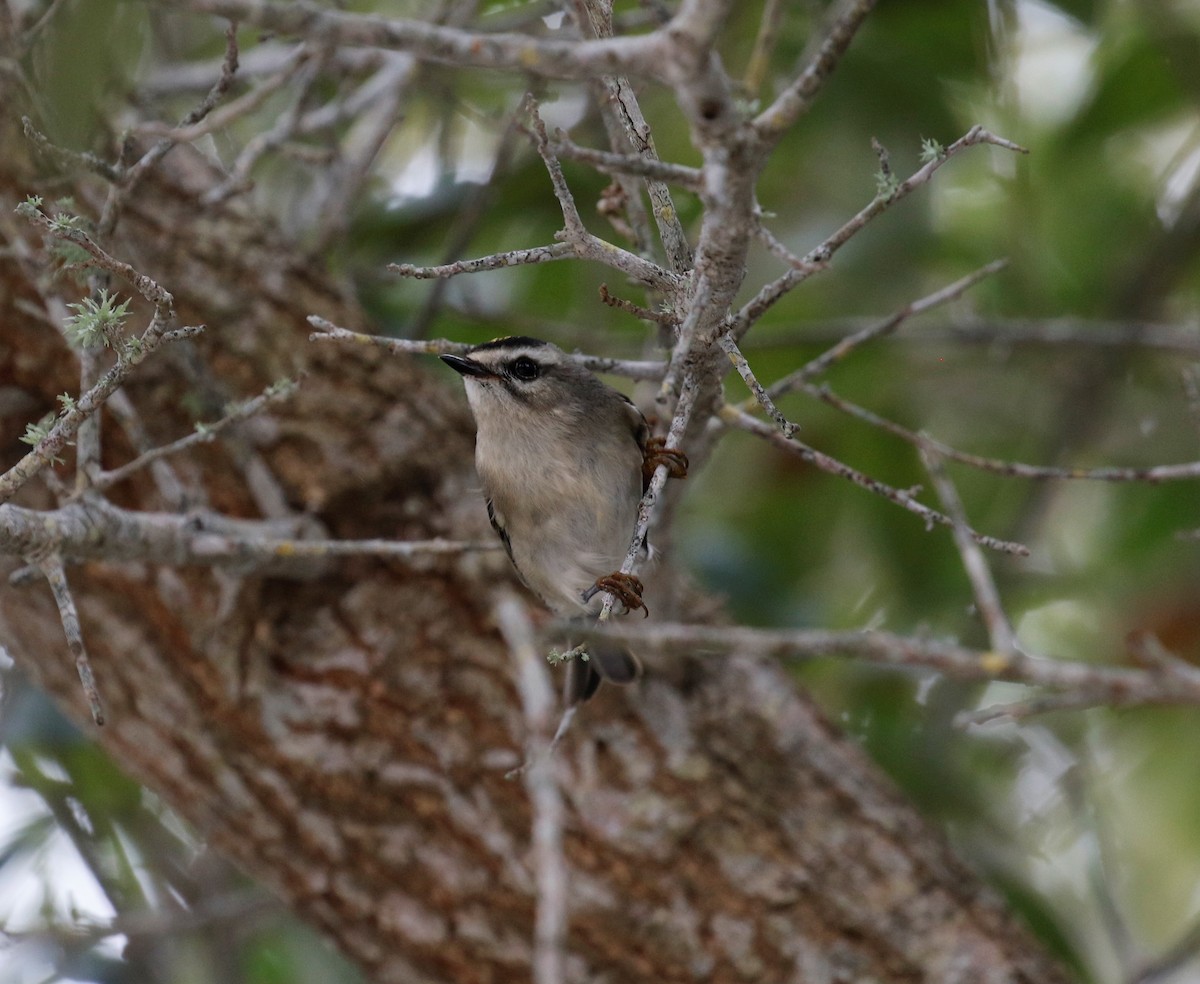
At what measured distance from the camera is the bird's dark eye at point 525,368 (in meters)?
3.29

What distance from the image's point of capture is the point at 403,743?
10.2 ft

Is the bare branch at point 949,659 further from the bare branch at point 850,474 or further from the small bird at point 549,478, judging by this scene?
the small bird at point 549,478

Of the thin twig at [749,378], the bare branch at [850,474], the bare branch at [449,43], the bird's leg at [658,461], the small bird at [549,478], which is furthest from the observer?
the small bird at [549,478]

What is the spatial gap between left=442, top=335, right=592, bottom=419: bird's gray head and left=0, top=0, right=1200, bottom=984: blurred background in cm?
53

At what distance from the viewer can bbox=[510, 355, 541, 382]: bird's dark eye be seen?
3.29 metres

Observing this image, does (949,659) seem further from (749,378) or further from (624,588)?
(624,588)

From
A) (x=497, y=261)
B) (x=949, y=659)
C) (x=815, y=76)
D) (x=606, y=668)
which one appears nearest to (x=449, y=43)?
(x=815, y=76)

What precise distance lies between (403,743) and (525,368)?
1.02m

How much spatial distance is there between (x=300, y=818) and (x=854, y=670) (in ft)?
6.90

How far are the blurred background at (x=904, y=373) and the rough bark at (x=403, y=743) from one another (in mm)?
526

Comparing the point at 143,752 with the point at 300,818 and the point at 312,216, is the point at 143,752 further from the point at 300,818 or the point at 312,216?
the point at 312,216

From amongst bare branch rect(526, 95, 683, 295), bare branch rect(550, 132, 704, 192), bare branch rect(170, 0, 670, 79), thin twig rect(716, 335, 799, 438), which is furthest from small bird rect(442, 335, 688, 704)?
bare branch rect(170, 0, 670, 79)

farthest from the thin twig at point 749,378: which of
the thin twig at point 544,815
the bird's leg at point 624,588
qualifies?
the thin twig at point 544,815

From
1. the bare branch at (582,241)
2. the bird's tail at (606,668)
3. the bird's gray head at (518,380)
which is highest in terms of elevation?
the bird's gray head at (518,380)
